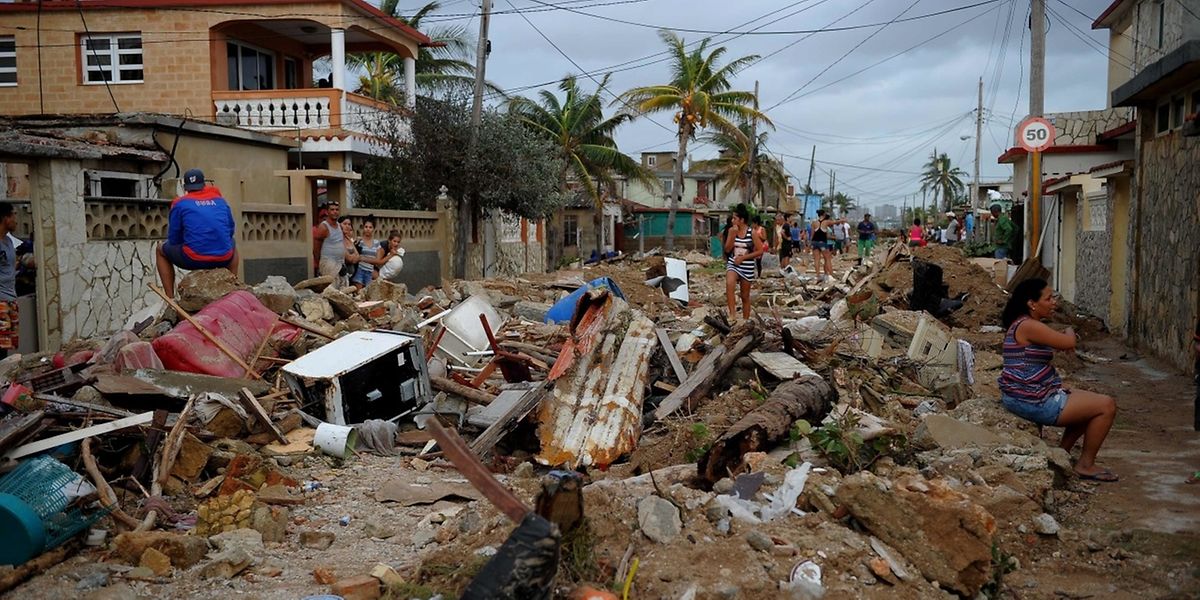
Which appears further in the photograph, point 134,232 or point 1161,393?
point 134,232

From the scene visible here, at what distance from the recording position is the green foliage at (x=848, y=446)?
556cm

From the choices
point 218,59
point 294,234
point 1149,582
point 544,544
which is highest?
point 218,59

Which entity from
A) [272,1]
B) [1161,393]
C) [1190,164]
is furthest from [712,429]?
[272,1]

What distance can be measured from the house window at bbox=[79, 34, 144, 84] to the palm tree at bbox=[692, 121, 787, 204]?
21660 mm

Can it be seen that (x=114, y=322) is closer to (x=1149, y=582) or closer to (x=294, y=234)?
(x=294, y=234)

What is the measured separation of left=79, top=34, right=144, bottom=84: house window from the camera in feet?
69.6

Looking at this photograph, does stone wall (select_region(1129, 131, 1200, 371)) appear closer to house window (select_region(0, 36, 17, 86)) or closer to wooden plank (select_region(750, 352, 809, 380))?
wooden plank (select_region(750, 352, 809, 380))

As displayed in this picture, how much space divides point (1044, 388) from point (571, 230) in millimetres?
35622

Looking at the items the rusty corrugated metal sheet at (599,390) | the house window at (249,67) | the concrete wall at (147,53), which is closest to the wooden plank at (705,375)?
the rusty corrugated metal sheet at (599,390)

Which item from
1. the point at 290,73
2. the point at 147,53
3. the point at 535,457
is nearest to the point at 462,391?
the point at 535,457

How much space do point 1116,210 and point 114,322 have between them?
13270 millimetres

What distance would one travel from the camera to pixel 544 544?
346cm

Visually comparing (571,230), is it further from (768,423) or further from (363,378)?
(768,423)

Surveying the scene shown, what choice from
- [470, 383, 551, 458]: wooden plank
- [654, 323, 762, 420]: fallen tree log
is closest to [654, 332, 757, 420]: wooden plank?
[654, 323, 762, 420]: fallen tree log
